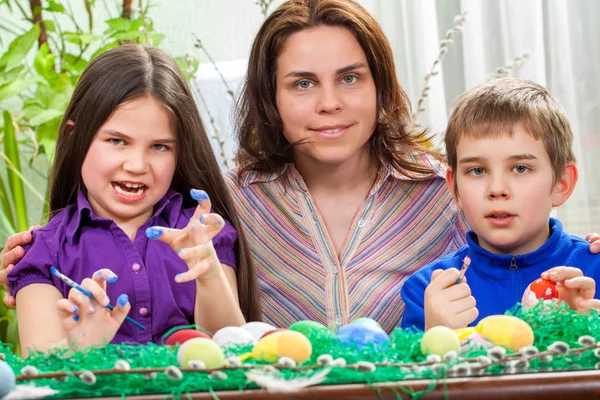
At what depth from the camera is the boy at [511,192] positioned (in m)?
1.31

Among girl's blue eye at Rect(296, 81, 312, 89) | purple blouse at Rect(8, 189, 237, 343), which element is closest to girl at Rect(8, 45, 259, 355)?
purple blouse at Rect(8, 189, 237, 343)

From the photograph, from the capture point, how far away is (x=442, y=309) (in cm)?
118

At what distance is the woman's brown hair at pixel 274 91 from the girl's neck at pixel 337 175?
33mm

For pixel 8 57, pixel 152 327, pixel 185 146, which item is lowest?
pixel 152 327

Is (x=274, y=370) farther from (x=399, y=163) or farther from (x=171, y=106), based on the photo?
(x=399, y=163)

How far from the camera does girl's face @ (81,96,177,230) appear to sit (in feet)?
4.38

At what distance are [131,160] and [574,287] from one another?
26.7 inches

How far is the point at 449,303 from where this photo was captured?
118 centimetres

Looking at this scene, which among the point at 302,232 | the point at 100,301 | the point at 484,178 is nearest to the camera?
the point at 100,301

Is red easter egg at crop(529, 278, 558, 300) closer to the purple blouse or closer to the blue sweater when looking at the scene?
the blue sweater

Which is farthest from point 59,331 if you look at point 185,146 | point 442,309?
point 442,309

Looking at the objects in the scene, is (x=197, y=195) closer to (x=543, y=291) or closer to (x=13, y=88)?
(x=543, y=291)

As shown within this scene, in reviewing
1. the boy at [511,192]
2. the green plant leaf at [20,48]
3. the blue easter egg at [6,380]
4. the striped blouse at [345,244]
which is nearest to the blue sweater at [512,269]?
the boy at [511,192]

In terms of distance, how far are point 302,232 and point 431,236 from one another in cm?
26
